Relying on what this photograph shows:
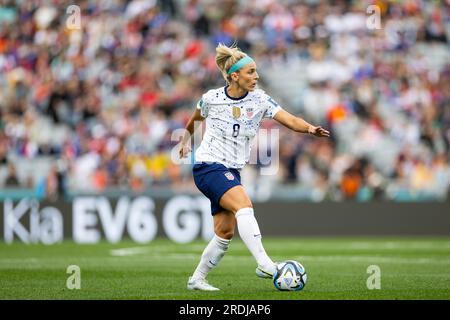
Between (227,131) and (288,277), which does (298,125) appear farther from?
(288,277)

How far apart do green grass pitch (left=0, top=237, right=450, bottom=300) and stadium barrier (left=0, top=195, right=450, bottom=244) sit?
2.49 feet

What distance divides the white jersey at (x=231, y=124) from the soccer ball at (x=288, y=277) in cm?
130

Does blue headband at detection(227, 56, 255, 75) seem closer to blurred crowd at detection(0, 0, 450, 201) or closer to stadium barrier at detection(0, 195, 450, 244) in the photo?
stadium barrier at detection(0, 195, 450, 244)

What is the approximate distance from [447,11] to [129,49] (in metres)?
9.72

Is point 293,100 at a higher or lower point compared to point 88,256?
higher

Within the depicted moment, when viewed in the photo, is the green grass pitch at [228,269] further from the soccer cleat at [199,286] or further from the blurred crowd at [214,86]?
the blurred crowd at [214,86]

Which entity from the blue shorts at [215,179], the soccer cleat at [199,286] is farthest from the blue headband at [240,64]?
the soccer cleat at [199,286]

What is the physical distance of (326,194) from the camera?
25.1 meters

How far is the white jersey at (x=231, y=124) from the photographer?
36.6 ft

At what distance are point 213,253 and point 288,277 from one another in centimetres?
96

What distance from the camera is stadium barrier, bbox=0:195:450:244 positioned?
23703mm

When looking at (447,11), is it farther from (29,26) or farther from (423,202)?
(29,26)
